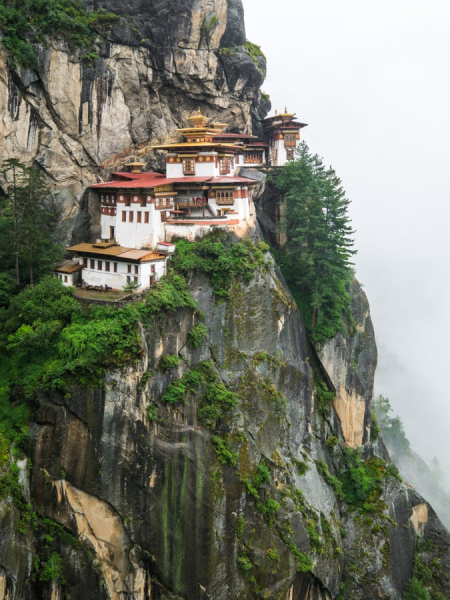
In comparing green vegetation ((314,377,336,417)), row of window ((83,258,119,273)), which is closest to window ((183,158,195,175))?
row of window ((83,258,119,273))

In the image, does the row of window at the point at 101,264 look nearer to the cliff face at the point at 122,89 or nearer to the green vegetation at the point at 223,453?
the cliff face at the point at 122,89

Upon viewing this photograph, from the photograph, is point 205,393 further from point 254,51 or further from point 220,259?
point 254,51

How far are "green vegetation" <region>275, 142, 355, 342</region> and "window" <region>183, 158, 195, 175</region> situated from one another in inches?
275

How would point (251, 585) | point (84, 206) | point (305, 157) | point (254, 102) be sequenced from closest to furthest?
point (251, 585) < point (84, 206) < point (305, 157) < point (254, 102)

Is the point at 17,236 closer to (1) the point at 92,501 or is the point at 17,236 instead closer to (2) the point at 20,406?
(2) the point at 20,406

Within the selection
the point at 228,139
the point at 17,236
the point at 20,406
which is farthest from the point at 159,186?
the point at 20,406

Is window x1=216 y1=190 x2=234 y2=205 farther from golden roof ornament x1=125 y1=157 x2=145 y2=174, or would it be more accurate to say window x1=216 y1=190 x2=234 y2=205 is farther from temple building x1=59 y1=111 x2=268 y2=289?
golden roof ornament x1=125 y1=157 x2=145 y2=174

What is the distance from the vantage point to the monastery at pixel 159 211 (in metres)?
30.8

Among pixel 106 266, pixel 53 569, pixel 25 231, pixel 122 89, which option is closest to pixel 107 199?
pixel 106 266

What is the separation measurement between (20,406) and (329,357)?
Result: 1989cm

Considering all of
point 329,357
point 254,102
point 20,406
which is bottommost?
point 20,406

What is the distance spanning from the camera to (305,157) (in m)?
39.2

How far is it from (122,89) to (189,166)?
22.0 feet

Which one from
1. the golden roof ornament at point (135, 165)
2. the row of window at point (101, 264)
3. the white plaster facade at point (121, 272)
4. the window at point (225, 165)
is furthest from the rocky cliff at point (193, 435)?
the window at point (225, 165)
